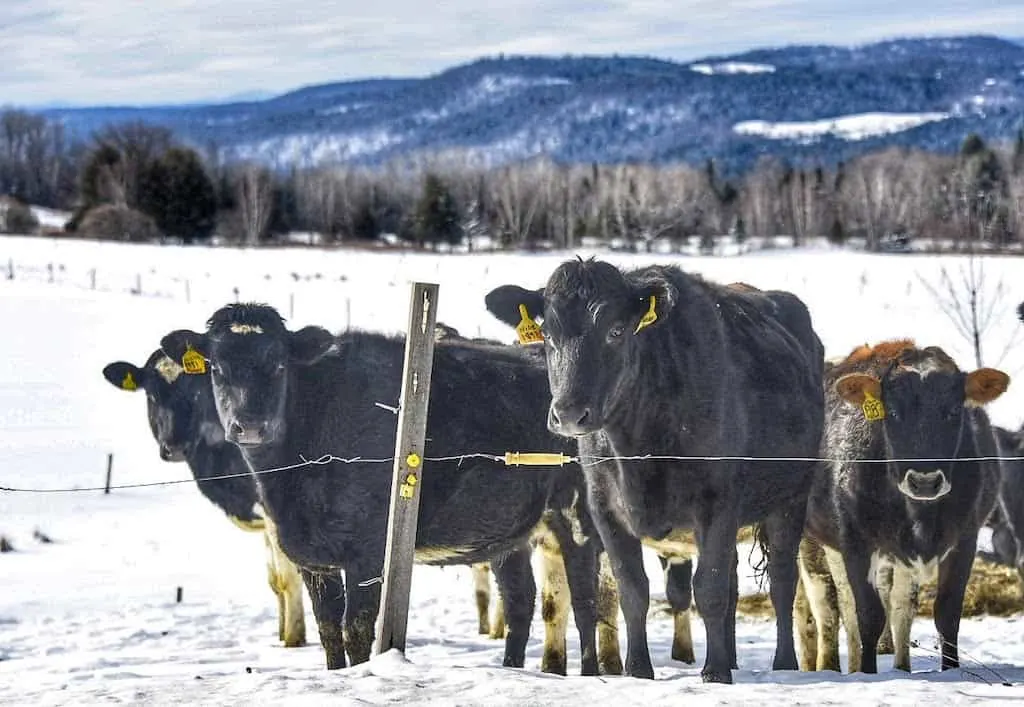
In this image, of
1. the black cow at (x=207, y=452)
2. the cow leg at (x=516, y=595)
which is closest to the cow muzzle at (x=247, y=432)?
the cow leg at (x=516, y=595)

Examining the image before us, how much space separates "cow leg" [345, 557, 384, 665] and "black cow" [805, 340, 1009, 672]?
3.25m

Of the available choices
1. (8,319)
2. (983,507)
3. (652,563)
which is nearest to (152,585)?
(652,563)

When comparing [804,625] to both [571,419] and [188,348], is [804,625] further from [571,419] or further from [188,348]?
[188,348]

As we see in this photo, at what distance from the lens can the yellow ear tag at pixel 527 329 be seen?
8.06 meters

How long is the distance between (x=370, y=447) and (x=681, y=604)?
10.1ft

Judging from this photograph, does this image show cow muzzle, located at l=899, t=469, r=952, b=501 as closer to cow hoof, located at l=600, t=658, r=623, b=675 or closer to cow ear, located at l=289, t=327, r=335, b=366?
cow hoof, located at l=600, t=658, r=623, b=675

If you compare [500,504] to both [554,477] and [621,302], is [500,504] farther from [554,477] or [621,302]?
[621,302]

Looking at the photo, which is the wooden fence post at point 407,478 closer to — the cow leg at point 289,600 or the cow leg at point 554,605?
the cow leg at point 554,605

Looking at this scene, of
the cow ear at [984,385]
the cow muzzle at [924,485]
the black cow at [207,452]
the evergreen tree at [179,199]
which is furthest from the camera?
the evergreen tree at [179,199]

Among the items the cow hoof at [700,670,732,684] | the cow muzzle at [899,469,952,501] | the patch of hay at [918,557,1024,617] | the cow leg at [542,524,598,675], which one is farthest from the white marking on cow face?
the patch of hay at [918,557,1024,617]

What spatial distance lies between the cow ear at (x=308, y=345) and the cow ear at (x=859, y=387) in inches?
141

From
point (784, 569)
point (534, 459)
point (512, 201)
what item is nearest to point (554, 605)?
point (784, 569)

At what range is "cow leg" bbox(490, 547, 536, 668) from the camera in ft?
32.1

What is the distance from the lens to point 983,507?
9.35 metres
